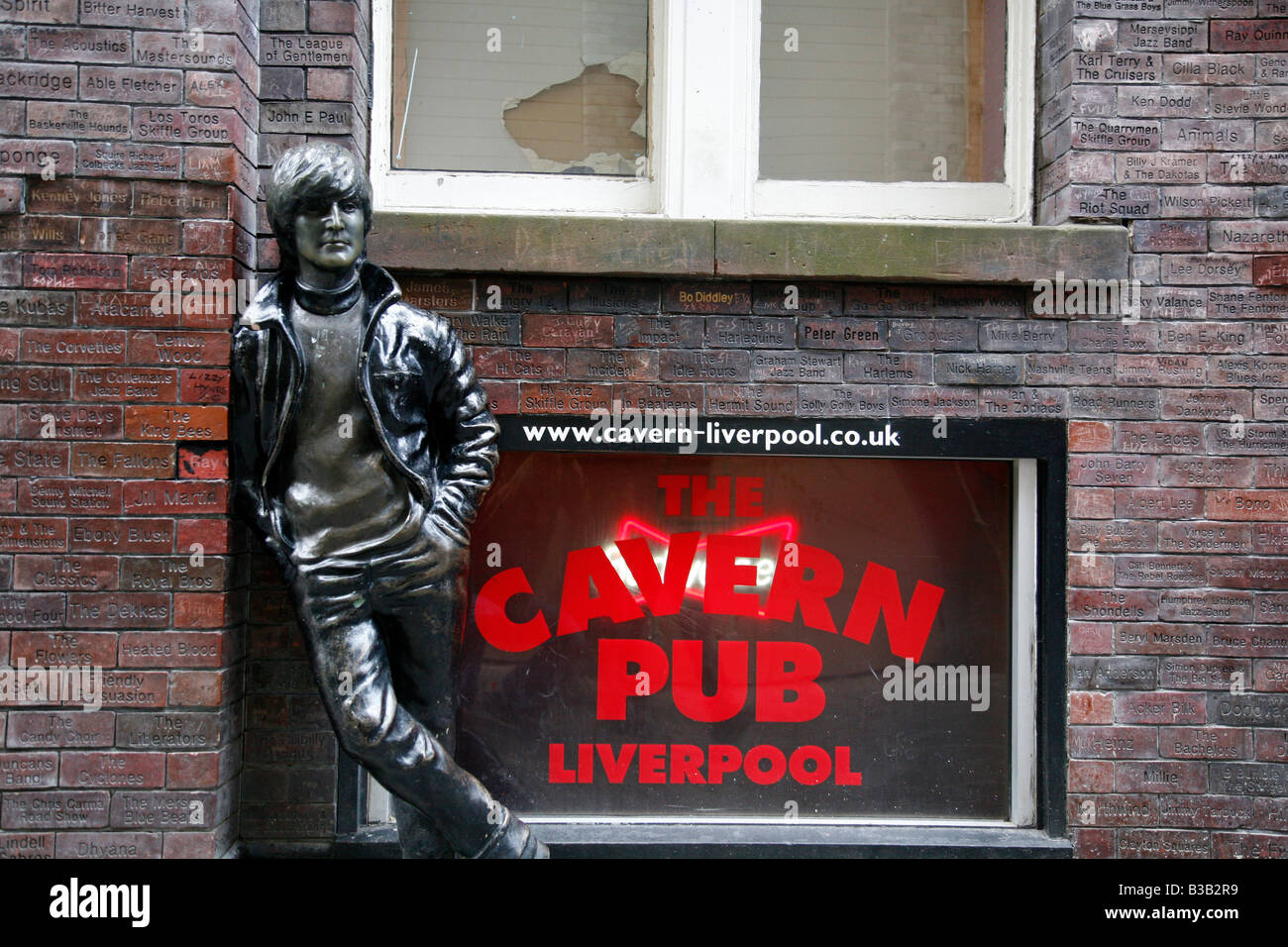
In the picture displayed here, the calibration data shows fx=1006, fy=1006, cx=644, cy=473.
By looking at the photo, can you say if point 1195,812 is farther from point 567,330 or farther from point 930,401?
point 567,330

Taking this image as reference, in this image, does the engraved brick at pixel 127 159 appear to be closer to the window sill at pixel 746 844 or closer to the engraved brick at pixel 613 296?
the engraved brick at pixel 613 296

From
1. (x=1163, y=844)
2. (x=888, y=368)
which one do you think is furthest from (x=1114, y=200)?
(x=1163, y=844)

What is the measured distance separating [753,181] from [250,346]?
206 cm

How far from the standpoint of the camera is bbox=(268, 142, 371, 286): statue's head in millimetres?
2924

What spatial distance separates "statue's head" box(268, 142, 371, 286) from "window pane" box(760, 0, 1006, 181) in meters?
1.79

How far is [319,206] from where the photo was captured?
2945 millimetres

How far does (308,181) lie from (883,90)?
2443mm

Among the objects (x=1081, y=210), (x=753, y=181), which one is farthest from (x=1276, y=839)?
(x=753, y=181)

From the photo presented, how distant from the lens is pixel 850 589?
3.99 metres

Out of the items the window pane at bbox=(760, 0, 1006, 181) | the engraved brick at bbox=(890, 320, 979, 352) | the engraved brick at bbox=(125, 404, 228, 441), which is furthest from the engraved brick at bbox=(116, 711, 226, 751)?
the window pane at bbox=(760, 0, 1006, 181)

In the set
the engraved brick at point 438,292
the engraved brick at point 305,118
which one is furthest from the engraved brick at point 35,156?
the engraved brick at point 438,292

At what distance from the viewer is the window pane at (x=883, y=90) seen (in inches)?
162

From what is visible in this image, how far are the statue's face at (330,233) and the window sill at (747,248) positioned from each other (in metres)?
0.63

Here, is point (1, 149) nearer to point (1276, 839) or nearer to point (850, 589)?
point (850, 589)
